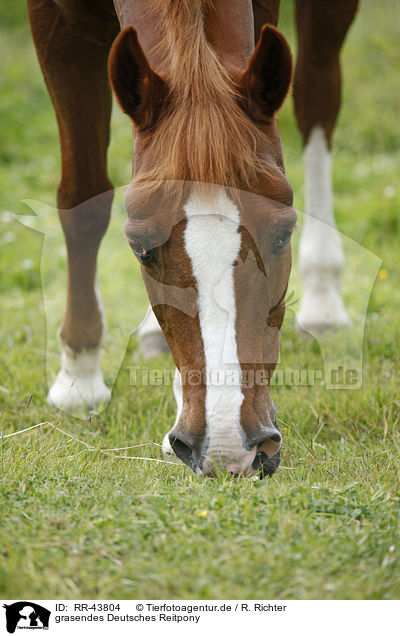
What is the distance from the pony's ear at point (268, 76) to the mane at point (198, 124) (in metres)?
0.06

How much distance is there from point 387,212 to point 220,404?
14.0 ft

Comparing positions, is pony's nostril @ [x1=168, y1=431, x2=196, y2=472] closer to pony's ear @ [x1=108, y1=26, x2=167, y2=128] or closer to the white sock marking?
the white sock marking

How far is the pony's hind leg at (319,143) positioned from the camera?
470 centimetres

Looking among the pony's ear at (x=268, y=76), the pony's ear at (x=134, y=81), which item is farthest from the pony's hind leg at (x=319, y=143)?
the pony's ear at (x=134, y=81)

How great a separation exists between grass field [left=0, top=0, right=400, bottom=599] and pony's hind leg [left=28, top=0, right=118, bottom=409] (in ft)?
0.59

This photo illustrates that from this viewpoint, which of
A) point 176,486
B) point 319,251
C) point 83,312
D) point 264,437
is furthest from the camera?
point 319,251

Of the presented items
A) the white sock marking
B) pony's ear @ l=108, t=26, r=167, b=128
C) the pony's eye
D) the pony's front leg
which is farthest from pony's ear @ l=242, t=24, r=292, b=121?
the pony's front leg

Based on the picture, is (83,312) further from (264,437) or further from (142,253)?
(264,437)

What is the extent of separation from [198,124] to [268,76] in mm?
343

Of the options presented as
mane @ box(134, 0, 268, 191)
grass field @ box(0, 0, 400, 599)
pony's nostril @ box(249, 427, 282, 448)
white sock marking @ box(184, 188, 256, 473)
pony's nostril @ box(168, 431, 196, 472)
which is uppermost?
mane @ box(134, 0, 268, 191)

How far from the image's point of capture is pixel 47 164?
298 inches

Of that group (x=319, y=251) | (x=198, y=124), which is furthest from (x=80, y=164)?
(x=319, y=251)

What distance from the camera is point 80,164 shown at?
143 inches

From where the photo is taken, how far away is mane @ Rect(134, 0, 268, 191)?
7.45 feet
